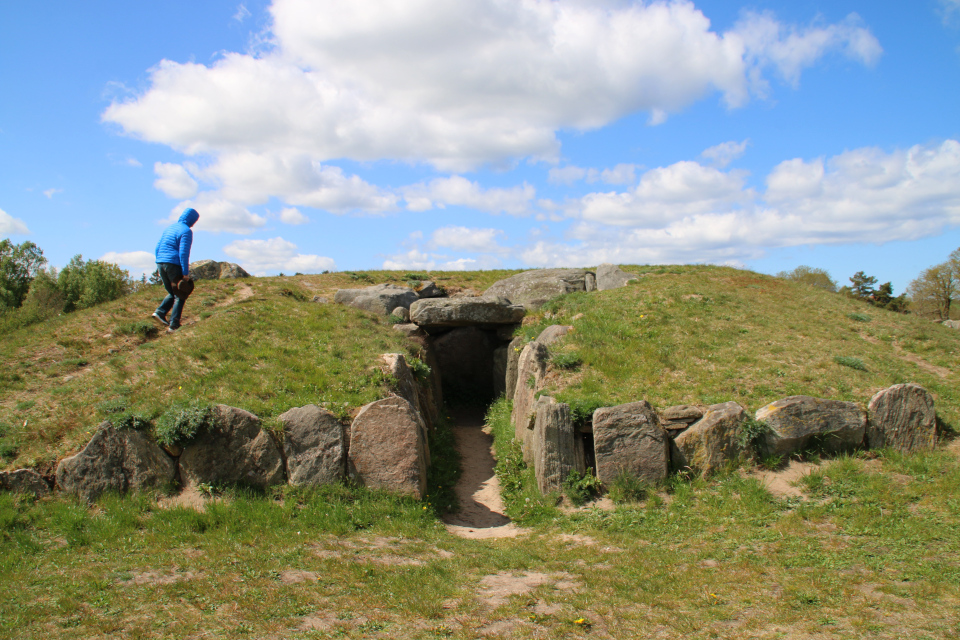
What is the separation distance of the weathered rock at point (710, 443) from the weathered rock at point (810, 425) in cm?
57

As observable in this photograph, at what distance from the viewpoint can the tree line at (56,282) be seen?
1271 inches

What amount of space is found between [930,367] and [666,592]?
38.1ft

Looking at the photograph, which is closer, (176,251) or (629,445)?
(629,445)

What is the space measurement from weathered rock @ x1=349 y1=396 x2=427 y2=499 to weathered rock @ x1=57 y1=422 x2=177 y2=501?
3.15 m

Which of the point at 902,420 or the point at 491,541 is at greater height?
the point at 902,420

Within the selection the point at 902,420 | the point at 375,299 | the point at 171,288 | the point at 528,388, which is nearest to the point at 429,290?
the point at 375,299

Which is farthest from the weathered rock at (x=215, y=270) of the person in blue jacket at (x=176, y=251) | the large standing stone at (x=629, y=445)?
the large standing stone at (x=629, y=445)

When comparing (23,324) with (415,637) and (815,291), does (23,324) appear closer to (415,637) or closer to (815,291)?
(415,637)

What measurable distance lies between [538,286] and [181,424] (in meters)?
13.9

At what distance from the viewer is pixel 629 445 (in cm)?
1000

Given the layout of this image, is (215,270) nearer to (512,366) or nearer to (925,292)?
(512,366)

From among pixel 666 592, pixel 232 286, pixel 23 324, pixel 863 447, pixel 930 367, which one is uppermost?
pixel 232 286

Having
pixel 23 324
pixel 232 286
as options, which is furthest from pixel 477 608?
pixel 23 324

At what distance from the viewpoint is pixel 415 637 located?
5516mm
